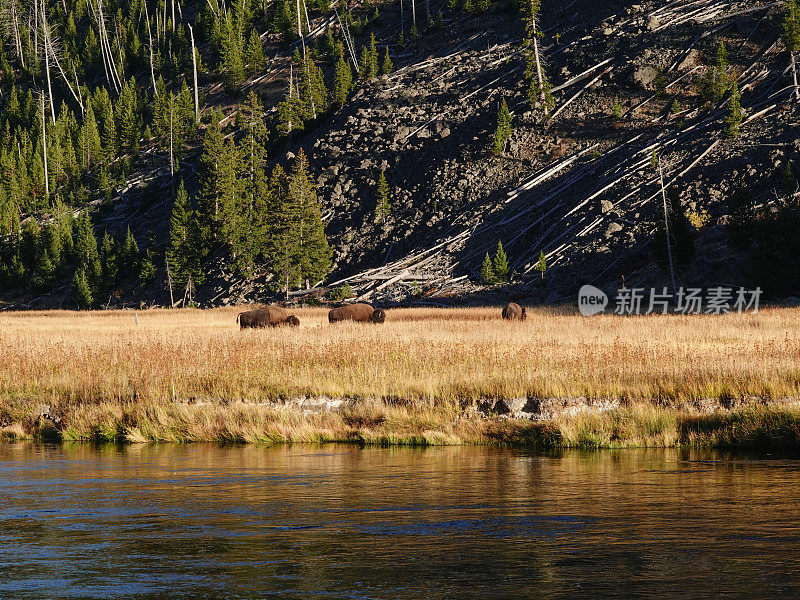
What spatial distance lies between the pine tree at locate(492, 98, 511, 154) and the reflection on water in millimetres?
64142

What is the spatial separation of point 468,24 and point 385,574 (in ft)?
328

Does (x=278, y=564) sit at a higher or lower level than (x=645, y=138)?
lower

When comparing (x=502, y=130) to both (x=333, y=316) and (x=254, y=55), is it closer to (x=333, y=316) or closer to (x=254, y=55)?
(x=333, y=316)

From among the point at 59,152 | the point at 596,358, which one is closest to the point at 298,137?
the point at 59,152

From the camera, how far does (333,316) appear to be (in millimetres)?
39312

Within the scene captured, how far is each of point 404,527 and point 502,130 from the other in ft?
228

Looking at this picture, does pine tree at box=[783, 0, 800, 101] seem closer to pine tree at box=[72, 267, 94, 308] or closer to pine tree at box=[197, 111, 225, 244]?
pine tree at box=[197, 111, 225, 244]

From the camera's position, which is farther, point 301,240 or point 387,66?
point 387,66

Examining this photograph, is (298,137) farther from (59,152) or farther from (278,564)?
(278,564)

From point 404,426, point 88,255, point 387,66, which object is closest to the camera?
point 404,426

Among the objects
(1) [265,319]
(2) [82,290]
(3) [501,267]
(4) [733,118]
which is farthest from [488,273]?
(2) [82,290]

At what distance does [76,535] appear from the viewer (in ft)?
26.3

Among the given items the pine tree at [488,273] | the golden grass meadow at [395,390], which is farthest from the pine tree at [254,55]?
the golden grass meadow at [395,390]

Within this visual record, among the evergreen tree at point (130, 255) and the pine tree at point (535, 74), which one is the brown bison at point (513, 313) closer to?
the pine tree at point (535, 74)
